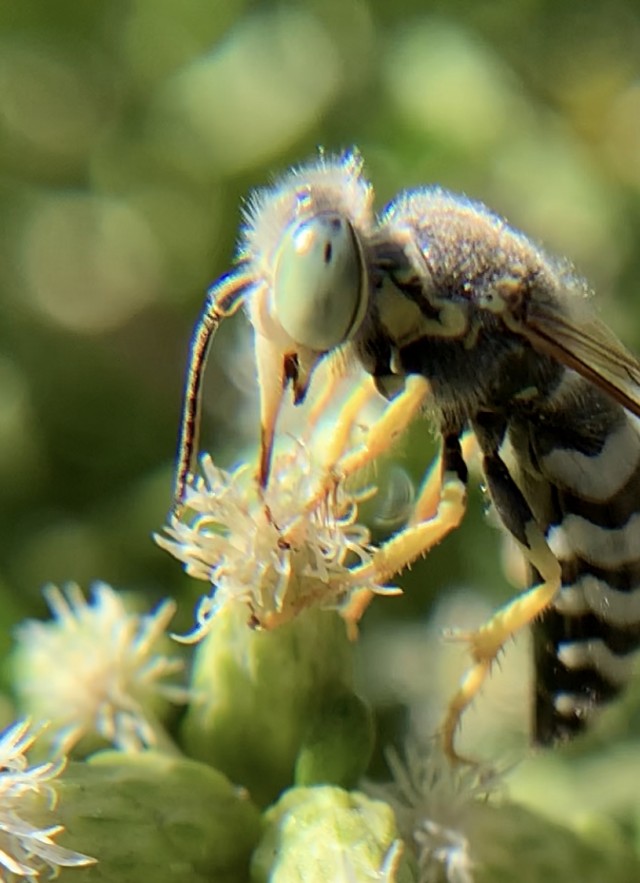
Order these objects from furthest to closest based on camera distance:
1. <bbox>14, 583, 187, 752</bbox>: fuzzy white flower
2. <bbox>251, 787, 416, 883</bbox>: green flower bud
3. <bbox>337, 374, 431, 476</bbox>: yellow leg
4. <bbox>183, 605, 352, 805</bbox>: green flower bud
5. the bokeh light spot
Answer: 1. the bokeh light spot
2. <bbox>14, 583, 187, 752</bbox>: fuzzy white flower
3. <bbox>183, 605, 352, 805</bbox>: green flower bud
4. <bbox>337, 374, 431, 476</bbox>: yellow leg
5. <bbox>251, 787, 416, 883</bbox>: green flower bud

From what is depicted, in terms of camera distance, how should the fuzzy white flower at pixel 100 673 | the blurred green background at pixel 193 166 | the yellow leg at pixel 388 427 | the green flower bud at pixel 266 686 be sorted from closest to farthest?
the yellow leg at pixel 388 427
the green flower bud at pixel 266 686
the fuzzy white flower at pixel 100 673
the blurred green background at pixel 193 166

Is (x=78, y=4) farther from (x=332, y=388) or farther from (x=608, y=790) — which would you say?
(x=608, y=790)

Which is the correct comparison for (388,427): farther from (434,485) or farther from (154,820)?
(154,820)

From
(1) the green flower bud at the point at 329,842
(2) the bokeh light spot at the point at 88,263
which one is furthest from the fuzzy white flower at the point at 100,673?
(2) the bokeh light spot at the point at 88,263

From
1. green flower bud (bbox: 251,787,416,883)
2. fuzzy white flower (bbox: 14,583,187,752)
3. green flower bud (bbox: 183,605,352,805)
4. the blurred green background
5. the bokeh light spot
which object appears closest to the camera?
green flower bud (bbox: 251,787,416,883)

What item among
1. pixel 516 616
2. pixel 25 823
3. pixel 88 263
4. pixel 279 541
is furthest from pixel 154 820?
pixel 88 263

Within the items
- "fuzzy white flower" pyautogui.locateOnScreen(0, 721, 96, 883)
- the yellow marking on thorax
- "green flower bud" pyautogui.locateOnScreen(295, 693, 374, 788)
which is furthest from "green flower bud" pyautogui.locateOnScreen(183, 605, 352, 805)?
the yellow marking on thorax

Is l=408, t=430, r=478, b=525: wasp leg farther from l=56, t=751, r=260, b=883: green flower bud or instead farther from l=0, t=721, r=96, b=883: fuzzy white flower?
l=0, t=721, r=96, b=883: fuzzy white flower

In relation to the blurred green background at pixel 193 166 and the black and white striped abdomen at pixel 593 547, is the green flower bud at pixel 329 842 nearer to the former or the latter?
the black and white striped abdomen at pixel 593 547

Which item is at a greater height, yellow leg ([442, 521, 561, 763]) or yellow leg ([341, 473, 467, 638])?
yellow leg ([341, 473, 467, 638])
